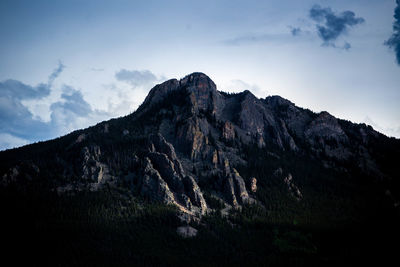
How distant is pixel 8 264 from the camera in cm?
12212

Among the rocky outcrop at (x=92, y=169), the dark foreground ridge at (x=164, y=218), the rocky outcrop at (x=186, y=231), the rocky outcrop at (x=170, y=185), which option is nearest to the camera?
the dark foreground ridge at (x=164, y=218)

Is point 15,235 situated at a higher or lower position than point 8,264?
higher

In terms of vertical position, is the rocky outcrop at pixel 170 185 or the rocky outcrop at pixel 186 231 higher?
the rocky outcrop at pixel 170 185

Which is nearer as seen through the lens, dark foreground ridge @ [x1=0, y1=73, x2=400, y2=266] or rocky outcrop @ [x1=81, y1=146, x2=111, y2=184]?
dark foreground ridge @ [x1=0, y1=73, x2=400, y2=266]

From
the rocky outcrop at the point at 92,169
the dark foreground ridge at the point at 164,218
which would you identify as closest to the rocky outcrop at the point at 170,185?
the dark foreground ridge at the point at 164,218

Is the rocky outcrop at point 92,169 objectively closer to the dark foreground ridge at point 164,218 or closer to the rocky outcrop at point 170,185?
the dark foreground ridge at point 164,218

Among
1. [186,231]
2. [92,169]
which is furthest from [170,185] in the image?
[92,169]

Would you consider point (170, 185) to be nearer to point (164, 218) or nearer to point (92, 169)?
point (164, 218)

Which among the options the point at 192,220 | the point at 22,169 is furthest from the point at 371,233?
the point at 22,169

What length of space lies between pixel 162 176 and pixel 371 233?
99595mm

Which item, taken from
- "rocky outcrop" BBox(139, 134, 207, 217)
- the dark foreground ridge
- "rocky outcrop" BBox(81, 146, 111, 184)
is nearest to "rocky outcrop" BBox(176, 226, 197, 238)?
the dark foreground ridge

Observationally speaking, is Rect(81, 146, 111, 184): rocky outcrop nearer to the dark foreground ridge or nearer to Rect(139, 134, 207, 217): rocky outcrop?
the dark foreground ridge

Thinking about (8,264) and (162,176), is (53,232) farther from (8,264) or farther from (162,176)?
(162,176)

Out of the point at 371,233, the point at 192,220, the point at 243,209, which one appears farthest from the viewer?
the point at 243,209
